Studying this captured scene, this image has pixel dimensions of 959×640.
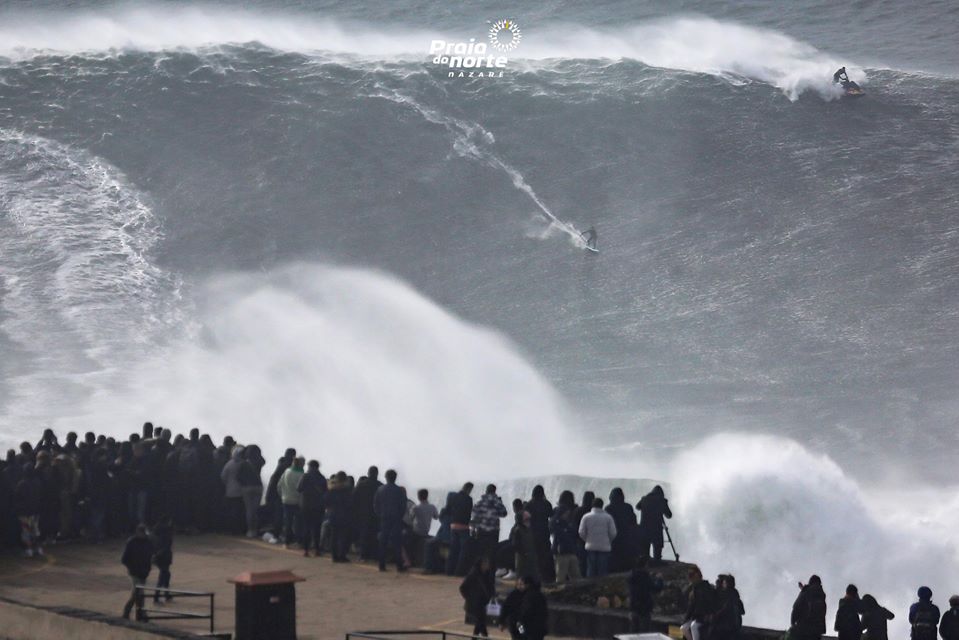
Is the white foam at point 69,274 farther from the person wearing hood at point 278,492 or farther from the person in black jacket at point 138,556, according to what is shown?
the person in black jacket at point 138,556

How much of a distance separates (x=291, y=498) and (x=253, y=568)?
1449 mm

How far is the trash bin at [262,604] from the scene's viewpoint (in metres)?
13.7

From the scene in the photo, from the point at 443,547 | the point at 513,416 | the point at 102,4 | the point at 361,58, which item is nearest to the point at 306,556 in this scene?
the point at 443,547

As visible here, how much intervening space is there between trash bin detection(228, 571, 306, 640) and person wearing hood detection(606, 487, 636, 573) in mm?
5024

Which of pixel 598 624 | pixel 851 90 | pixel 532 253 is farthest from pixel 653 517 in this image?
pixel 851 90

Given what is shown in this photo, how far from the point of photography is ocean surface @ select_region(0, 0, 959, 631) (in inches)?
1283

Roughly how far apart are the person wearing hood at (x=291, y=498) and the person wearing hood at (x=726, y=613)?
23.0 feet

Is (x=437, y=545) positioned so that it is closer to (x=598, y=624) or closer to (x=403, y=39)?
(x=598, y=624)

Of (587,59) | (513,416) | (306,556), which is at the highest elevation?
(587,59)

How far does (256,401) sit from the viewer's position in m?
35.8

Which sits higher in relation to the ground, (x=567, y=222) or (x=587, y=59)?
(x=587, y=59)

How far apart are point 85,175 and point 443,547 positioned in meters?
37.7

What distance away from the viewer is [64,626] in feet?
46.4

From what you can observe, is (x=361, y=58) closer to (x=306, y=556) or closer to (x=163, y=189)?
(x=163, y=189)
